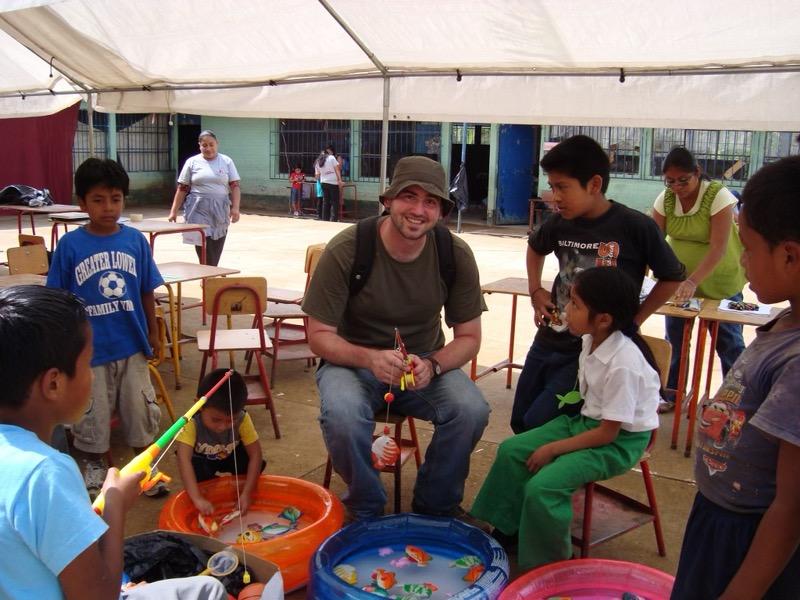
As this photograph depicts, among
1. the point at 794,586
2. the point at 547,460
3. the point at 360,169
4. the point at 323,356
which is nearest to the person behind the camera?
the point at 794,586

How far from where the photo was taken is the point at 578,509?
350 cm

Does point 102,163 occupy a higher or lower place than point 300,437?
higher

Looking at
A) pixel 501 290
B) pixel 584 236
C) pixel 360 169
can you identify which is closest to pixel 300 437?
pixel 501 290

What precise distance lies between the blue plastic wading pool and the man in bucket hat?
0.14 meters

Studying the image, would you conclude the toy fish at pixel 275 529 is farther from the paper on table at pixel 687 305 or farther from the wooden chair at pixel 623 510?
the paper on table at pixel 687 305

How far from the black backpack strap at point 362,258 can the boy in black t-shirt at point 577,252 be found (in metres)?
0.81

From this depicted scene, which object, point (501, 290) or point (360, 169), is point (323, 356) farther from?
point (360, 169)

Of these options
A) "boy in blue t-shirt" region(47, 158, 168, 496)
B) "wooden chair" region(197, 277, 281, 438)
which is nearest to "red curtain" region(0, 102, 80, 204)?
"wooden chair" region(197, 277, 281, 438)

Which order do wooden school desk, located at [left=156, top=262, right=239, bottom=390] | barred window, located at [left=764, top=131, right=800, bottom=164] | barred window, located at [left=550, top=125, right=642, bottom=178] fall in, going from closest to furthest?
wooden school desk, located at [left=156, top=262, right=239, bottom=390] < barred window, located at [left=764, top=131, right=800, bottom=164] < barred window, located at [left=550, top=125, right=642, bottom=178]

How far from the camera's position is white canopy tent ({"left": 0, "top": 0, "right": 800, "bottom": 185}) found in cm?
408

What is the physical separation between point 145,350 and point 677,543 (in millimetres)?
2629

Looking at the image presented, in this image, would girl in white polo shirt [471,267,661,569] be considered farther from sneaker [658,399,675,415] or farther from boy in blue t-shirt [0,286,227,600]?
sneaker [658,399,675,415]

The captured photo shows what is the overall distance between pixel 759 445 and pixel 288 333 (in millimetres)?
4693

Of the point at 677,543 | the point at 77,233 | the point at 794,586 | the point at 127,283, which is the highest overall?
the point at 77,233
